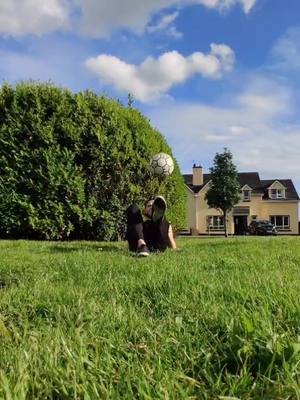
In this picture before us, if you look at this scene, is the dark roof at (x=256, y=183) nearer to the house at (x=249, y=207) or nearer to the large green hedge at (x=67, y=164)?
the house at (x=249, y=207)

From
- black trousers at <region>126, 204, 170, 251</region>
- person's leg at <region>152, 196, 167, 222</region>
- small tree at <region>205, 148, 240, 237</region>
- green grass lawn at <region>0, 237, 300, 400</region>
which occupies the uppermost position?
small tree at <region>205, 148, 240, 237</region>

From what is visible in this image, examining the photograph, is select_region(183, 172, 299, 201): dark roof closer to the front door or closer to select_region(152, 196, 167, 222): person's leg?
the front door

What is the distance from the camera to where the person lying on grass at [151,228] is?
8.23 metres

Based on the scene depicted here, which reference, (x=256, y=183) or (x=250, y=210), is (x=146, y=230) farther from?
(x=256, y=183)

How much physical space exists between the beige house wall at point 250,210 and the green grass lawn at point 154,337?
5793 centimetres

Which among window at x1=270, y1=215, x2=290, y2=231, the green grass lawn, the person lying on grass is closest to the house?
window at x1=270, y1=215, x2=290, y2=231

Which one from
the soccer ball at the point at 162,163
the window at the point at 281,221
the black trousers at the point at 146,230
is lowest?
the black trousers at the point at 146,230

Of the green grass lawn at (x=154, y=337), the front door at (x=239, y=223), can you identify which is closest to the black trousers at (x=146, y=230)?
the green grass lawn at (x=154, y=337)

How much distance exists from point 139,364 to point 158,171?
11.8 m

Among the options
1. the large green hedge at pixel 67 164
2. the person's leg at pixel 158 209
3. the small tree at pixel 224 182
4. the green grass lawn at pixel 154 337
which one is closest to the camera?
the green grass lawn at pixel 154 337

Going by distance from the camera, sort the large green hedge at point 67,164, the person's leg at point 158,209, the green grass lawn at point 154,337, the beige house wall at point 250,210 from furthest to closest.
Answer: the beige house wall at point 250,210, the large green hedge at point 67,164, the person's leg at point 158,209, the green grass lawn at point 154,337

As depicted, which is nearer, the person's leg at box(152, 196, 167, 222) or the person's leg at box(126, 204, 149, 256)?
the person's leg at box(126, 204, 149, 256)

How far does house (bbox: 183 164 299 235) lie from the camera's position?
2473 inches

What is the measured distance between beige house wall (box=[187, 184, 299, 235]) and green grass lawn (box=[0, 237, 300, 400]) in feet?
190
